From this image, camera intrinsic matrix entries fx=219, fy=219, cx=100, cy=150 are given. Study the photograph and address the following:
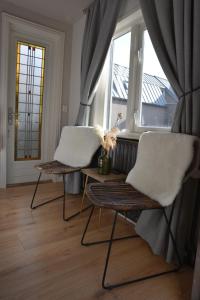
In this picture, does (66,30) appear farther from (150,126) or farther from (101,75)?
(150,126)

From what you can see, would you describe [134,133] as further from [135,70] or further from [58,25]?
[58,25]

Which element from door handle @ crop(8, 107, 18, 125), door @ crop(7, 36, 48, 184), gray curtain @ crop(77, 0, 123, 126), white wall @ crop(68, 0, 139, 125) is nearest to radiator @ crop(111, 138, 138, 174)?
gray curtain @ crop(77, 0, 123, 126)

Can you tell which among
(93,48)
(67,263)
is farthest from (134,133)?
(67,263)

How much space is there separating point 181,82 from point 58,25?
7.36 ft

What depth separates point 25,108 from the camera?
9.70ft

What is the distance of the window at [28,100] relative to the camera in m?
2.87

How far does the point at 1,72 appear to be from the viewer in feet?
8.70

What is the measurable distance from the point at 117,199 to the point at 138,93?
1.25 meters

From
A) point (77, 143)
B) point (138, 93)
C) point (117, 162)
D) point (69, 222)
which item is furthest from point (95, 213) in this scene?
point (138, 93)

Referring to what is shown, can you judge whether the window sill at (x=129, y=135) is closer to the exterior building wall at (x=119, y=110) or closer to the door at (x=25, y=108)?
the exterior building wall at (x=119, y=110)

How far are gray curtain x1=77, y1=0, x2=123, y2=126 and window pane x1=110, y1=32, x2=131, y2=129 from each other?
0.19 meters

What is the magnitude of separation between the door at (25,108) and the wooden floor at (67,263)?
1.06 meters

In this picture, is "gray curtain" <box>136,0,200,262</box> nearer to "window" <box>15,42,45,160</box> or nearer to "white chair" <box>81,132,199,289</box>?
"white chair" <box>81,132,199,289</box>

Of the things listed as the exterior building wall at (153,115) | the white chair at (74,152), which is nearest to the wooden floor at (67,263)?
the white chair at (74,152)
